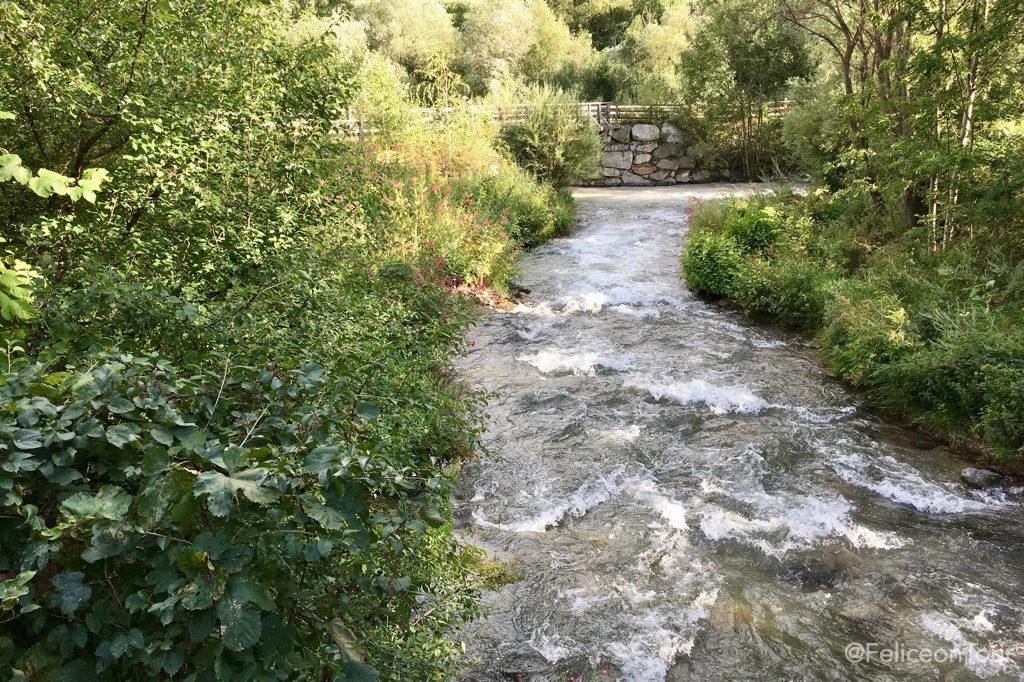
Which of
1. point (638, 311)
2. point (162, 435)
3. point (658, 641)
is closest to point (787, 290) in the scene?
point (638, 311)

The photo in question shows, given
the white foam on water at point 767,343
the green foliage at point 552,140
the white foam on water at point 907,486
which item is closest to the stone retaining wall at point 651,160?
the green foliage at point 552,140

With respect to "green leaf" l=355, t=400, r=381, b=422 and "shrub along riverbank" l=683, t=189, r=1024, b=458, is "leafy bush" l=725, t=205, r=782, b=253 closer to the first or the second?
"shrub along riverbank" l=683, t=189, r=1024, b=458

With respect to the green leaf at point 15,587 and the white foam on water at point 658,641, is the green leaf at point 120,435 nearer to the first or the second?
the green leaf at point 15,587

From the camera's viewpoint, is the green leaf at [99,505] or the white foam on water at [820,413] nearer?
the green leaf at [99,505]

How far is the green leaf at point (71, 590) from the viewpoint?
61.4 inches

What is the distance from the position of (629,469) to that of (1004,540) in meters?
3.10

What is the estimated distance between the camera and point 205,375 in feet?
A: 8.25

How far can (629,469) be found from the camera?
6.44 m

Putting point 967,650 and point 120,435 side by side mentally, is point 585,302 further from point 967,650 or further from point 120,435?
point 120,435

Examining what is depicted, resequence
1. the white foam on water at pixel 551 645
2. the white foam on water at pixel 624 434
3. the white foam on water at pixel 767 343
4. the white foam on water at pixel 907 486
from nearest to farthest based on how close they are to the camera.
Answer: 1. the white foam on water at pixel 551 645
2. the white foam on water at pixel 907 486
3. the white foam on water at pixel 624 434
4. the white foam on water at pixel 767 343

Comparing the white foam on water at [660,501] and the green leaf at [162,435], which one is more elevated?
the green leaf at [162,435]

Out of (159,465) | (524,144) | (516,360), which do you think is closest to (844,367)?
(516,360)

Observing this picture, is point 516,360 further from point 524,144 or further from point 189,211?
point 524,144

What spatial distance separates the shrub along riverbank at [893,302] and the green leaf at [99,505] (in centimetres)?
723
